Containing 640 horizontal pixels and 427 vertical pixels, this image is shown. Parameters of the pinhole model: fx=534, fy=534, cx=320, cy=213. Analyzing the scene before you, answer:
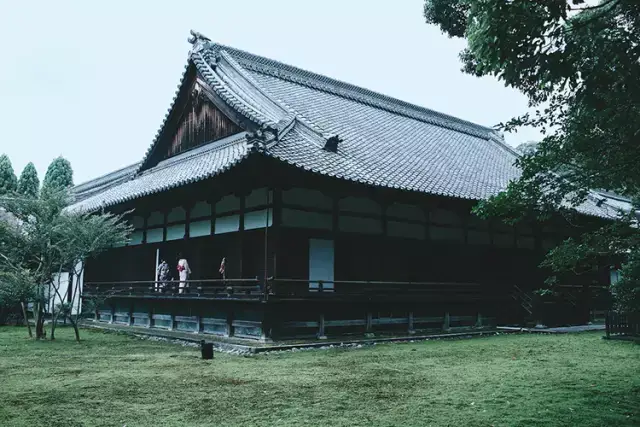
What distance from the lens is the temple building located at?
14703mm

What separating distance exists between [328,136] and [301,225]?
307cm

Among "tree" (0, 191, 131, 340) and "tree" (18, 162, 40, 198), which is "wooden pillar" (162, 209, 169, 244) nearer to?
"tree" (0, 191, 131, 340)

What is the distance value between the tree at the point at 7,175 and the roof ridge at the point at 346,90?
26.2 metres

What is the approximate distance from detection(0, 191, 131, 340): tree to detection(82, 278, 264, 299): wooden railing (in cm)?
232

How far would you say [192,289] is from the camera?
1664 cm

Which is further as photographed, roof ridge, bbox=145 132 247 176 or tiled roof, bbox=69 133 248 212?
roof ridge, bbox=145 132 247 176

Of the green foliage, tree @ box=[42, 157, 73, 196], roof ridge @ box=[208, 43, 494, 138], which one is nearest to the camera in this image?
the green foliage

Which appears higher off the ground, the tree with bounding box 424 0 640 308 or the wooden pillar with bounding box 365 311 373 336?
the tree with bounding box 424 0 640 308

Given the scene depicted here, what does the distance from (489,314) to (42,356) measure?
1423 centimetres

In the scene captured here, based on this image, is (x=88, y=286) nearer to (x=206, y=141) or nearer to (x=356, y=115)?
(x=206, y=141)

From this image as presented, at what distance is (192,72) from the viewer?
20.7m

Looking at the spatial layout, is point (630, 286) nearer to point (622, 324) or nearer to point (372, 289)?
point (622, 324)

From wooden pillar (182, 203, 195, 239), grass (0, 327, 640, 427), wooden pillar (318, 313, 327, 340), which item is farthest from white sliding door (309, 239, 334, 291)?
wooden pillar (182, 203, 195, 239)

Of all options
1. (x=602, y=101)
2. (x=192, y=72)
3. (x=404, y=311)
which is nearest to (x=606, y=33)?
(x=602, y=101)
